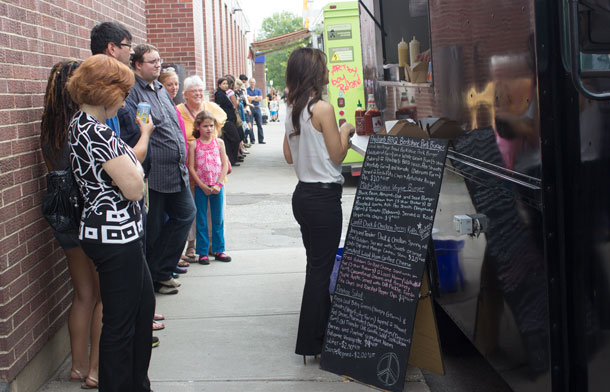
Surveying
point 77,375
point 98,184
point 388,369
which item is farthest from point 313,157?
point 77,375

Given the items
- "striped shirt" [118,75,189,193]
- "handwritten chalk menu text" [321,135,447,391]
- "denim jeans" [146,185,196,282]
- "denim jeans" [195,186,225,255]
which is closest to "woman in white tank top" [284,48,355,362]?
"handwritten chalk menu text" [321,135,447,391]

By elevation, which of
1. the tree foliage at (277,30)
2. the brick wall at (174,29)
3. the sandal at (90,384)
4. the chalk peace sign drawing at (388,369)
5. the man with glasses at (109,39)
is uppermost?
the tree foliage at (277,30)

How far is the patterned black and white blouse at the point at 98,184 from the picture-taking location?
331 cm

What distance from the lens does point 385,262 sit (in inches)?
155

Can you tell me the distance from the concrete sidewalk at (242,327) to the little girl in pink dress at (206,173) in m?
0.36

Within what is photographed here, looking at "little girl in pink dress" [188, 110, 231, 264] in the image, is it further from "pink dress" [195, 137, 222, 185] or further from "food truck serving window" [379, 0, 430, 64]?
"food truck serving window" [379, 0, 430, 64]

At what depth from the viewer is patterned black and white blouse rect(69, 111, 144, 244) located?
331 cm

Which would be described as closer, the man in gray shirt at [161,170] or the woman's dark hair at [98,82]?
the woman's dark hair at [98,82]

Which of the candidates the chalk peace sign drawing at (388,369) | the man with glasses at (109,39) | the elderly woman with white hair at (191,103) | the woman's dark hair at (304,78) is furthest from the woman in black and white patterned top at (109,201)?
the elderly woman with white hair at (191,103)

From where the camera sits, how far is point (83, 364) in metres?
4.28

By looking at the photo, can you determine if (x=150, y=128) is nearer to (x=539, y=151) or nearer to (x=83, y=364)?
(x=83, y=364)

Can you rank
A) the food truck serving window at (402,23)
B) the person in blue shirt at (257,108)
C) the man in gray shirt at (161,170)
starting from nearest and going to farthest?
the man in gray shirt at (161,170)
the food truck serving window at (402,23)
the person in blue shirt at (257,108)

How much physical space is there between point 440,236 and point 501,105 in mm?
1538

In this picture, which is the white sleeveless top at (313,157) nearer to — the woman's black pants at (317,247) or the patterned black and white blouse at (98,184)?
the woman's black pants at (317,247)
